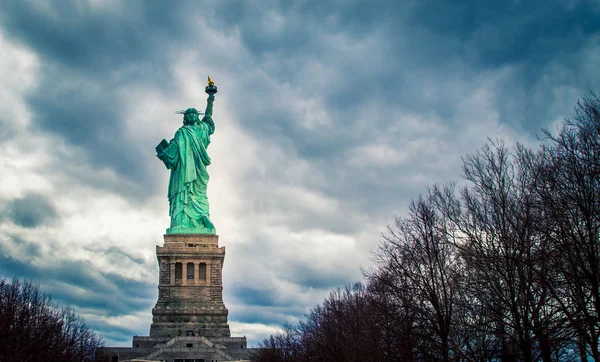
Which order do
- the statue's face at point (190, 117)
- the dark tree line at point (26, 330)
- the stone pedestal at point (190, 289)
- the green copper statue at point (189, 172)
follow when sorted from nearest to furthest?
1. the dark tree line at point (26, 330)
2. the stone pedestal at point (190, 289)
3. the green copper statue at point (189, 172)
4. the statue's face at point (190, 117)

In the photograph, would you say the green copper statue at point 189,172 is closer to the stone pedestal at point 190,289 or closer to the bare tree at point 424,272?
the stone pedestal at point 190,289

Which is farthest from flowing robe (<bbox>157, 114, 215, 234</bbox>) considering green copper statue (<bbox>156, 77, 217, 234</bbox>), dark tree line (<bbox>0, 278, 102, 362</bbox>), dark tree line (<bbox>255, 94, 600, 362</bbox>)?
dark tree line (<bbox>255, 94, 600, 362</bbox>)

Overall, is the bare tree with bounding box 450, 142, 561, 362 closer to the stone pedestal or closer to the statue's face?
the stone pedestal

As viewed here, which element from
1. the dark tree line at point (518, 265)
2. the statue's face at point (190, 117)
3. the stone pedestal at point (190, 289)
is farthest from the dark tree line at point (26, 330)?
the statue's face at point (190, 117)

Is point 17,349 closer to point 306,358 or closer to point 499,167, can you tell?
point 306,358

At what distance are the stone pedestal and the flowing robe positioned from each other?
220cm

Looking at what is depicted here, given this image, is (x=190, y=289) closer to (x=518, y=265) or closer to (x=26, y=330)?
(x=26, y=330)

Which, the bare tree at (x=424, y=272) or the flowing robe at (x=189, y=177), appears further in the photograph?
the flowing robe at (x=189, y=177)

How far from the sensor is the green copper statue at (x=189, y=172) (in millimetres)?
64625

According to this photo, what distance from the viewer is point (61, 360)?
105 ft

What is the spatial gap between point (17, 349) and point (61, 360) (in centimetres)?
584

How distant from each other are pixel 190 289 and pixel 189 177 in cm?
1204

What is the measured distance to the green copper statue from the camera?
64.6m

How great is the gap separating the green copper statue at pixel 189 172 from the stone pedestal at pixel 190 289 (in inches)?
85.9
